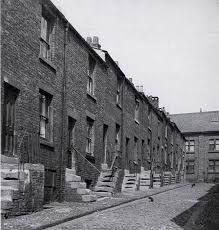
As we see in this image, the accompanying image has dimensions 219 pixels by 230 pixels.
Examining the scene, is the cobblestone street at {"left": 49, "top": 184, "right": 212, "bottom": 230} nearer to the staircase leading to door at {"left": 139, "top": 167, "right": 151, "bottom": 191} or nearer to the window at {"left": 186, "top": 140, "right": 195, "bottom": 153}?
the staircase leading to door at {"left": 139, "top": 167, "right": 151, "bottom": 191}

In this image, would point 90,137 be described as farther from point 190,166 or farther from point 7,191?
point 190,166

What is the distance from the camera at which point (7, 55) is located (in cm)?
1120

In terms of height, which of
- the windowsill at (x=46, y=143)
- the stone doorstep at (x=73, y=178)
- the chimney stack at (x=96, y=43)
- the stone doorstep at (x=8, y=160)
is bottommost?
the stone doorstep at (x=73, y=178)

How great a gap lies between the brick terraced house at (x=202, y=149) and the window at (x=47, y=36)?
3997 centimetres

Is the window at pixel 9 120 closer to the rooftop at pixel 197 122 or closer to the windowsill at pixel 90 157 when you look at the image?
the windowsill at pixel 90 157

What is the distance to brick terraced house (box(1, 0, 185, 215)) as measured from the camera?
11.2 meters

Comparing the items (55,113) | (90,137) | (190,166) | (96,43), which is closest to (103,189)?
(90,137)

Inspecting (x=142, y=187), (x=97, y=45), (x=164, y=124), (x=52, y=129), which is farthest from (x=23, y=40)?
(x=164, y=124)

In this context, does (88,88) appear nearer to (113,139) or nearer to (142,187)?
(113,139)

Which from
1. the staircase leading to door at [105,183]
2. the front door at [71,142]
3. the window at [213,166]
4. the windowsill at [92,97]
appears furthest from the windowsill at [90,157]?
the window at [213,166]

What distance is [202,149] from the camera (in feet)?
177

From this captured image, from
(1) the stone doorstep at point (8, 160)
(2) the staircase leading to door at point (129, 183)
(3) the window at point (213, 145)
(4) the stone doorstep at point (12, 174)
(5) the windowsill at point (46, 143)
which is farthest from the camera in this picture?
(3) the window at point (213, 145)

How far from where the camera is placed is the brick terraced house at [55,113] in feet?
36.7

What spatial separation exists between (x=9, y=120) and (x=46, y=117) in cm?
259
